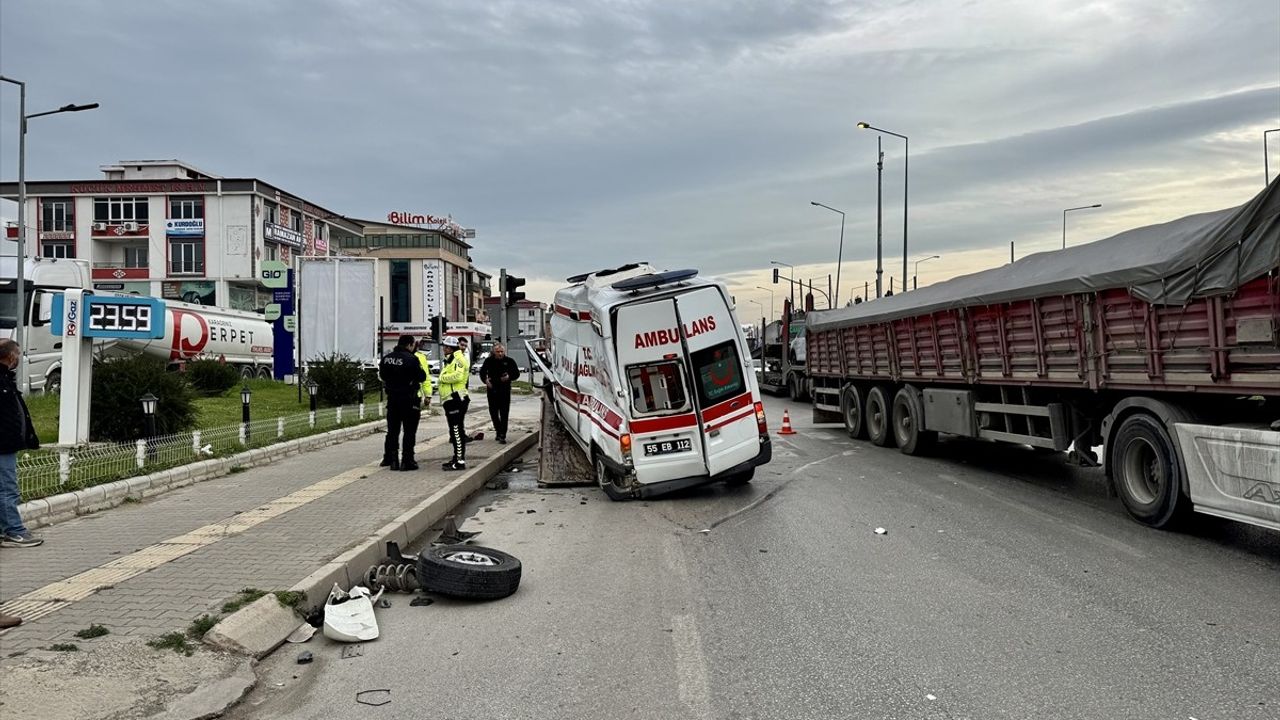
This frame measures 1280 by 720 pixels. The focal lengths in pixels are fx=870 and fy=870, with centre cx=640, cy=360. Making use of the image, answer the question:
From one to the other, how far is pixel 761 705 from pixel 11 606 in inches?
185

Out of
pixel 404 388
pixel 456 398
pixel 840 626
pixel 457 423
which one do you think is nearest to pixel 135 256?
pixel 456 398

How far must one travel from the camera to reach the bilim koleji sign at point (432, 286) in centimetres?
8538

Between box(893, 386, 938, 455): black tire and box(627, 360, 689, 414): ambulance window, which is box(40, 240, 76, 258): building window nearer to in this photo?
box(893, 386, 938, 455): black tire

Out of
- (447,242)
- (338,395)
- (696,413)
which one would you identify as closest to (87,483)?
(696,413)

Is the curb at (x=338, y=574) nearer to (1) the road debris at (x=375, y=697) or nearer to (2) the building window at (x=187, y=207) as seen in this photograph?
(1) the road debris at (x=375, y=697)

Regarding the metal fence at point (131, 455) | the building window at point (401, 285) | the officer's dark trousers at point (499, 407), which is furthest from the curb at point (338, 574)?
the building window at point (401, 285)

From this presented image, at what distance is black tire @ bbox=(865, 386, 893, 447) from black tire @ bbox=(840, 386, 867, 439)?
0.24 meters

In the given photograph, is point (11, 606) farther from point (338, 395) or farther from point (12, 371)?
point (338, 395)

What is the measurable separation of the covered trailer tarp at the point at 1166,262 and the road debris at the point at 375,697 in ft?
22.2

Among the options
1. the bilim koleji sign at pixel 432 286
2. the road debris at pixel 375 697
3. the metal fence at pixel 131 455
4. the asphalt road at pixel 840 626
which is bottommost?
the road debris at pixel 375 697

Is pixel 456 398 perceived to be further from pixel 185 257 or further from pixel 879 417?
pixel 185 257

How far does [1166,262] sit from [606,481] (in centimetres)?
626

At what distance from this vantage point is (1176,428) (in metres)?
7.38

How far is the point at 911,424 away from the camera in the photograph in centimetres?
1370
